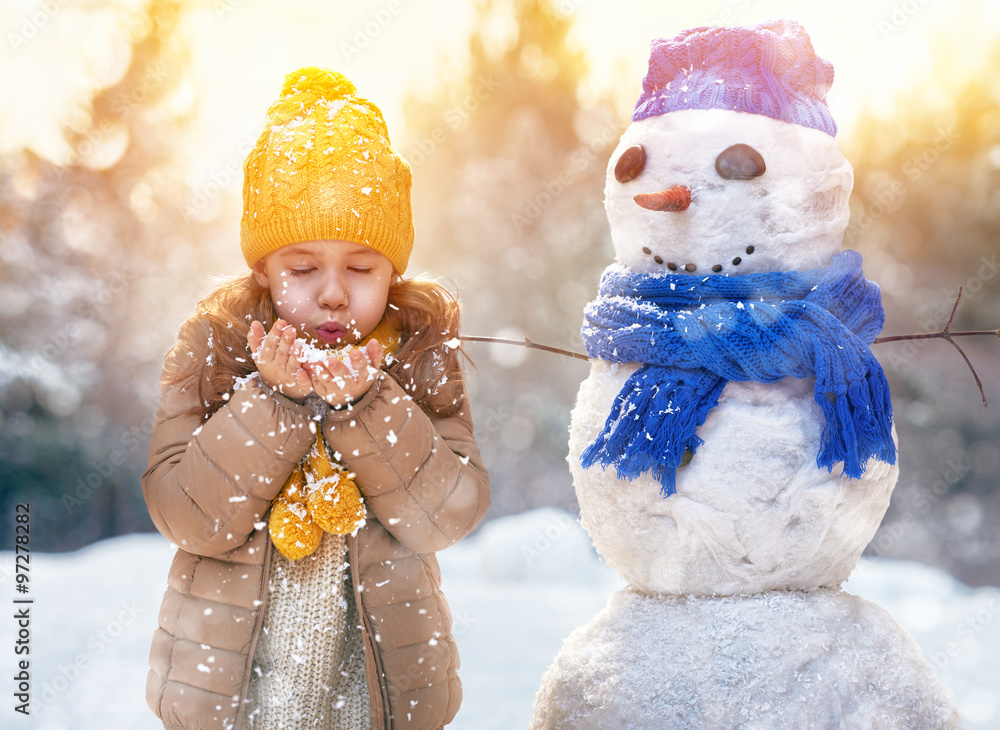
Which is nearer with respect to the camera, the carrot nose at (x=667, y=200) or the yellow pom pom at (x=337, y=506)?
the yellow pom pom at (x=337, y=506)

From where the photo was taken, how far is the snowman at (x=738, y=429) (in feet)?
3.98

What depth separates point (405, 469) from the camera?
3.73 feet

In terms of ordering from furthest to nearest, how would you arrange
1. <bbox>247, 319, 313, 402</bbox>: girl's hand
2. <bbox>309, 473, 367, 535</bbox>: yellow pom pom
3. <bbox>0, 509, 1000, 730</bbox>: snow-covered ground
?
<bbox>0, 509, 1000, 730</bbox>: snow-covered ground
<bbox>309, 473, 367, 535</bbox>: yellow pom pom
<bbox>247, 319, 313, 402</bbox>: girl's hand

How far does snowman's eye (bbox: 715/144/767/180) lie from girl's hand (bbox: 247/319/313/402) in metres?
0.72

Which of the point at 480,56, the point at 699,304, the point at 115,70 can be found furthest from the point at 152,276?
the point at 699,304

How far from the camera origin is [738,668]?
120 centimetres

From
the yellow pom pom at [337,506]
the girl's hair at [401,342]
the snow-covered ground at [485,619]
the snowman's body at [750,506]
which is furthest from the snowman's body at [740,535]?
the snow-covered ground at [485,619]

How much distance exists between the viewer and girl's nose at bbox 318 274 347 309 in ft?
3.79

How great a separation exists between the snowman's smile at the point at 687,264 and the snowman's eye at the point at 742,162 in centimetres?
12

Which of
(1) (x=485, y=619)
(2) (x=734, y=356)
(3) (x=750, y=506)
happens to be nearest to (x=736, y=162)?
(2) (x=734, y=356)

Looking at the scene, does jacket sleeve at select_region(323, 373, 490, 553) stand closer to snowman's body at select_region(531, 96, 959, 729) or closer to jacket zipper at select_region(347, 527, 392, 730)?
jacket zipper at select_region(347, 527, 392, 730)

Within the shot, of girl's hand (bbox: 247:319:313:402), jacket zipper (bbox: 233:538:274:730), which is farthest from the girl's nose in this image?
jacket zipper (bbox: 233:538:274:730)

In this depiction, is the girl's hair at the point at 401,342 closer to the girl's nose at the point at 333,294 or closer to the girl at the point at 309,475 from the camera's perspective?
the girl at the point at 309,475

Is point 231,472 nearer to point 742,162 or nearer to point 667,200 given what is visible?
point 667,200
